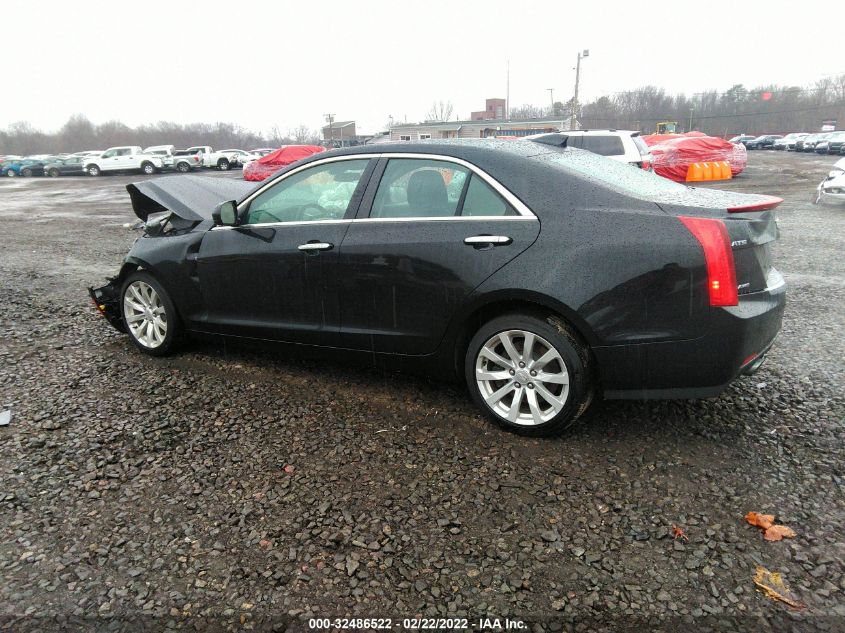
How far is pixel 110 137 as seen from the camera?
85.2 m

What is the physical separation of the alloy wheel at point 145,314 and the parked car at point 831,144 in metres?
48.9

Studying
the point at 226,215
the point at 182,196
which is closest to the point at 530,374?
the point at 226,215

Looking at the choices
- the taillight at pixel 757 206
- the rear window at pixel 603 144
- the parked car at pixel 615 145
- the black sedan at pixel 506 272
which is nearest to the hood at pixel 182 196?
the black sedan at pixel 506 272

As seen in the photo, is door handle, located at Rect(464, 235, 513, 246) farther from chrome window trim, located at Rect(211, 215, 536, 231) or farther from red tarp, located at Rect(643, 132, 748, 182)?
red tarp, located at Rect(643, 132, 748, 182)

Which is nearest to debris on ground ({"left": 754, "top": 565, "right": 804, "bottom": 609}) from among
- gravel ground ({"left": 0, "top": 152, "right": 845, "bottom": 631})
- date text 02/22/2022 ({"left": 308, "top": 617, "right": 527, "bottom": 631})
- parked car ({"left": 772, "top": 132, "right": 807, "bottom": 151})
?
gravel ground ({"left": 0, "top": 152, "right": 845, "bottom": 631})

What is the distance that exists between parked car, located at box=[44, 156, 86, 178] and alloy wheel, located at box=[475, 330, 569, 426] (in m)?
44.3

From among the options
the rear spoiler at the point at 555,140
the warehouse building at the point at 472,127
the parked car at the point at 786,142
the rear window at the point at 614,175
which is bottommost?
the parked car at the point at 786,142

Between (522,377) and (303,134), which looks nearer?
(522,377)

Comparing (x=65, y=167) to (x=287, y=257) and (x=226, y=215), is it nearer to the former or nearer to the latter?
(x=226, y=215)

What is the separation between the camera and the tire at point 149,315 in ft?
15.2

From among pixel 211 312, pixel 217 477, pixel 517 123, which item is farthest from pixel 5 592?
pixel 517 123

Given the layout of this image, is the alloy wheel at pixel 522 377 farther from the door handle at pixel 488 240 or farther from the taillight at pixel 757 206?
the taillight at pixel 757 206

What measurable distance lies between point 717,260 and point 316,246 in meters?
2.29

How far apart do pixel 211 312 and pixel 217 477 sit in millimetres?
1676
